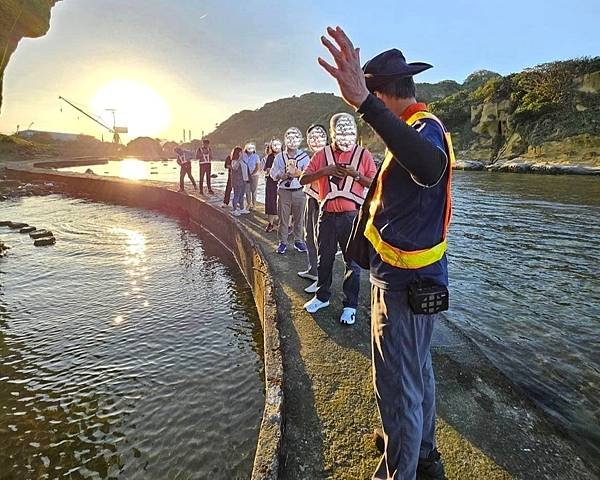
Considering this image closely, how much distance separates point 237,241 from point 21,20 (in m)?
15.6

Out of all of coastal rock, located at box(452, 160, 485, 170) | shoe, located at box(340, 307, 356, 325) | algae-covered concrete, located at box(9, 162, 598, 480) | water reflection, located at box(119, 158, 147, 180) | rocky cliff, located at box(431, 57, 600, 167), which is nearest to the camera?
algae-covered concrete, located at box(9, 162, 598, 480)

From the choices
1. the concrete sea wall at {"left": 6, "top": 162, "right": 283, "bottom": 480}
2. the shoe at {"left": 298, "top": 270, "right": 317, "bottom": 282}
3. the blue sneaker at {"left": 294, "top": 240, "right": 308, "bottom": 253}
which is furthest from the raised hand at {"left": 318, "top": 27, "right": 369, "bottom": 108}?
the blue sneaker at {"left": 294, "top": 240, "right": 308, "bottom": 253}

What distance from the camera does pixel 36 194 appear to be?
21.7m

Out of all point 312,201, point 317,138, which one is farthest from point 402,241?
point 317,138

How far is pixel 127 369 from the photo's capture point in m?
4.80

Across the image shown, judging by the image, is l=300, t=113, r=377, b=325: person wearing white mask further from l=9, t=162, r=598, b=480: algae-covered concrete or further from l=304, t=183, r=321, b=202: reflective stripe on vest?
l=9, t=162, r=598, b=480: algae-covered concrete

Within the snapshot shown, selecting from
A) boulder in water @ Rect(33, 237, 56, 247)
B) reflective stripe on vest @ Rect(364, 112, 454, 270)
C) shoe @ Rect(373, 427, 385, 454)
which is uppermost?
reflective stripe on vest @ Rect(364, 112, 454, 270)

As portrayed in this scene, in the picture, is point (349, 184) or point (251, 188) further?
point (251, 188)

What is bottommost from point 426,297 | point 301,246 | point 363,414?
point 363,414

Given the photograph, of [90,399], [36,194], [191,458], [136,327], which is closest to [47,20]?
[36,194]

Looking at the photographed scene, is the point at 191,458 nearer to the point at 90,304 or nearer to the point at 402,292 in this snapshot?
the point at 402,292

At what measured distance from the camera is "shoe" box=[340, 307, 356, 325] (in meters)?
4.57

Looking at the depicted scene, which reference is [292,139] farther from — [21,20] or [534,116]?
[534,116]

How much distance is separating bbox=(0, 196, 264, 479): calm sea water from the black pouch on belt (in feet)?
7.63
